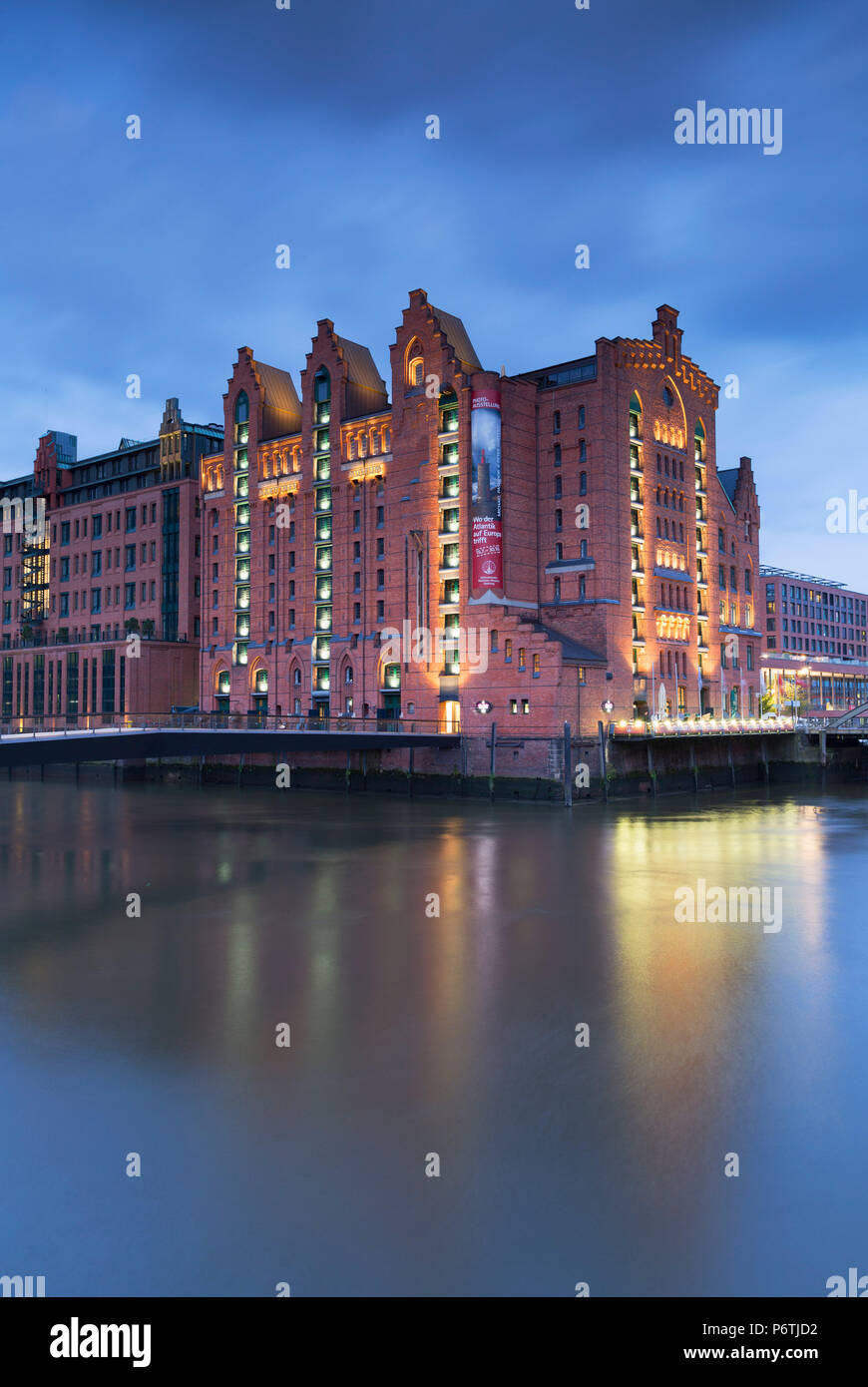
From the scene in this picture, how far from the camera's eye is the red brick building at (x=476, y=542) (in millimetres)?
69500

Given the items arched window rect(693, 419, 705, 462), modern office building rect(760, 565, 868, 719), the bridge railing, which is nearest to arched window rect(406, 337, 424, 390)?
arched window rect(693, 419, 705, 462)

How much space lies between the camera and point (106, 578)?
103 meters

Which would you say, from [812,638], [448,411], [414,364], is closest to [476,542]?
[448,411]

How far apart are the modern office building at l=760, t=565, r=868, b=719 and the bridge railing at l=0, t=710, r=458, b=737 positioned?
68869 mm

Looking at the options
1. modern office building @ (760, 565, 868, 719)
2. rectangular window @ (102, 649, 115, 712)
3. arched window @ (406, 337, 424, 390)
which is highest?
arched window @ (406, 337, 424, 390)

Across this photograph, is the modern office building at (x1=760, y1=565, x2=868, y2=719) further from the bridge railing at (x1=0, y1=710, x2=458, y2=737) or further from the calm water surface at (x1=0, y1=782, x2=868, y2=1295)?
the calm water surface at (x1=0, y1=782, x2=868, y2=1295)

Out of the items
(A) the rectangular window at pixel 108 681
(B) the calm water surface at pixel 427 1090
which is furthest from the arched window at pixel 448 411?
(B) the calm water surface at pixel 427 1090

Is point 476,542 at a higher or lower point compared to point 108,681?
higher

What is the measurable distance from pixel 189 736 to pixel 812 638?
417ft

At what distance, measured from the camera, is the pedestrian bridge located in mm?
41400

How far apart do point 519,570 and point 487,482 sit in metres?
7.56

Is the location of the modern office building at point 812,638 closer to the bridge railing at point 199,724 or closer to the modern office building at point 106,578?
the bridge railing at point 199,724

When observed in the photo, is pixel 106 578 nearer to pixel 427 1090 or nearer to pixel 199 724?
pixel 199 724

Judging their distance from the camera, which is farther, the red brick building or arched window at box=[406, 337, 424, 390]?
arched window at box=[406, 337, 424, 390]
